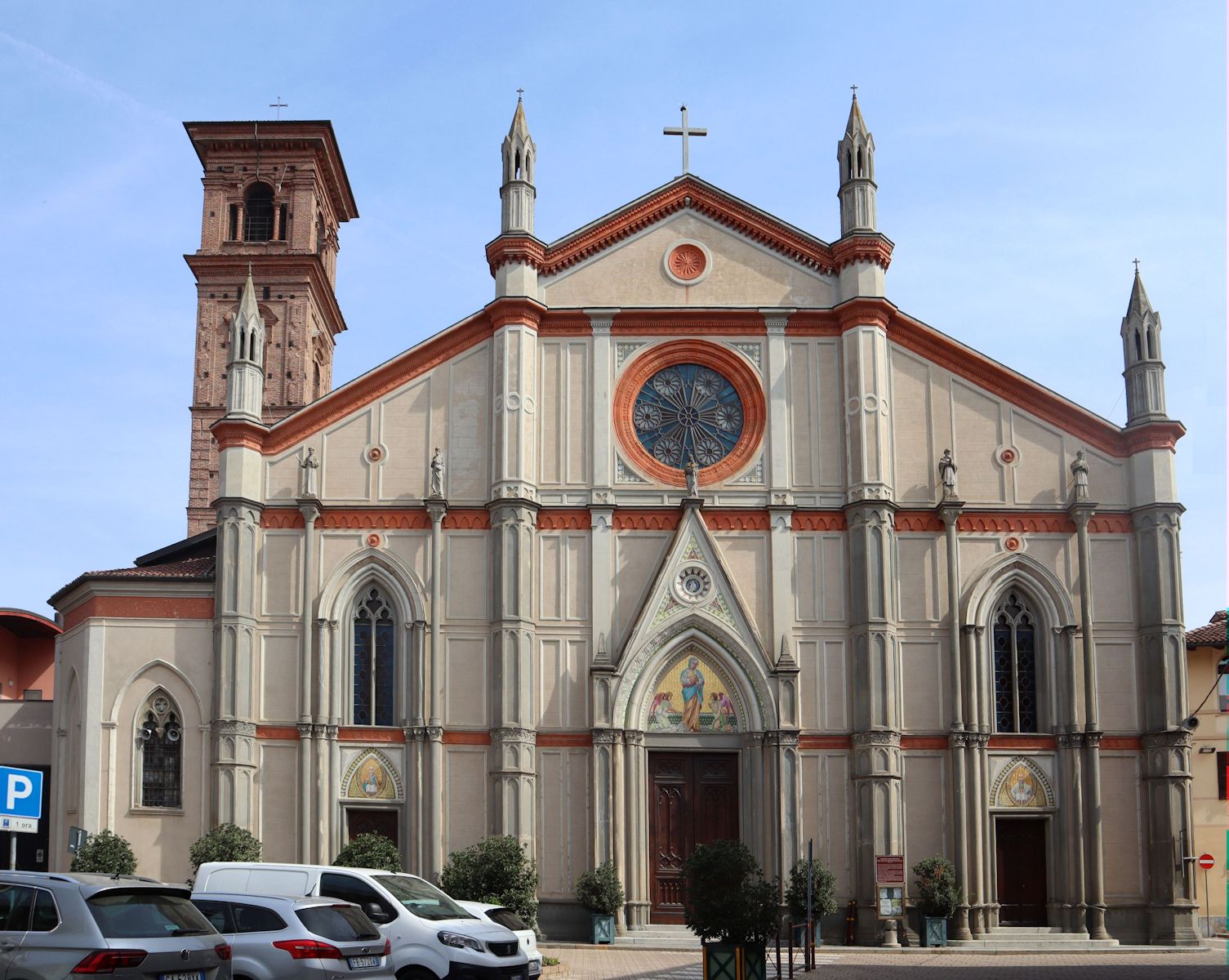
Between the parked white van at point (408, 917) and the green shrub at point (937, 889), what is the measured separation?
48.3 ft

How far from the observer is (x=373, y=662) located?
37.5m

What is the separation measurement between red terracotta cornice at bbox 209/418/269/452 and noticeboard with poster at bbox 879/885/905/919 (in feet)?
58.8

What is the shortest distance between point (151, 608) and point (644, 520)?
466 inches

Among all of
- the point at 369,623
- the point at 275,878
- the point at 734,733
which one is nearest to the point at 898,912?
the point at 734,733

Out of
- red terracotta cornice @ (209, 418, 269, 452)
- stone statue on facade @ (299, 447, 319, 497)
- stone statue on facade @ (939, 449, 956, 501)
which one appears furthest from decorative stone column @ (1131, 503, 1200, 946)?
red terracotta cornice @ (209, 418, 269, 452)

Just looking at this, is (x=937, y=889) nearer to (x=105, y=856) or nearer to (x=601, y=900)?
(x=601, y=900)

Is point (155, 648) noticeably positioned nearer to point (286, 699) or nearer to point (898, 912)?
point (286, 699)

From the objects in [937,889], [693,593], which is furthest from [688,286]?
[937,889]

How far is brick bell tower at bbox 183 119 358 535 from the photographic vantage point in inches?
2292

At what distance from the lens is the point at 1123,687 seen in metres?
37.6

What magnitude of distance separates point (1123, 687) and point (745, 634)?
909 centimetres

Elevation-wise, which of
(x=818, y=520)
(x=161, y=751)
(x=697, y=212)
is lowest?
(x=161, y=751)

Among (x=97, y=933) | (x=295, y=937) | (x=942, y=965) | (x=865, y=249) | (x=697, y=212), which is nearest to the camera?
(x=97, y=933)

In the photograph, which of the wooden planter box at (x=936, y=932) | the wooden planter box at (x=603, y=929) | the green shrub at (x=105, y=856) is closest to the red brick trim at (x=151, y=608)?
the green shrub at (x=105, y=856)
